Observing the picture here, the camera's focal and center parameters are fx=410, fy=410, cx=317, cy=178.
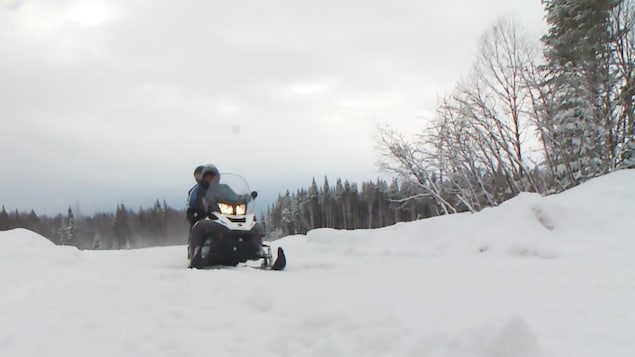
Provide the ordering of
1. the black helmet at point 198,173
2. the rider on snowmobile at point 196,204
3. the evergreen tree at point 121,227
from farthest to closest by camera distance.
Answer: the evergreen tree at point 121,227
the black helmet at point 198,173
the rider on snowmobile at point 196,204

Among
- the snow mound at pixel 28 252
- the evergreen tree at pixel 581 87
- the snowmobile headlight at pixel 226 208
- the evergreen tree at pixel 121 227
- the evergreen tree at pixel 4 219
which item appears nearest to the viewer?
the snow mound at pixel 28 252

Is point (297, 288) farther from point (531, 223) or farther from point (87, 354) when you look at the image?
point (531, 223)

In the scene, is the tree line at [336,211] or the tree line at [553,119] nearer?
the tree line at [553,119]

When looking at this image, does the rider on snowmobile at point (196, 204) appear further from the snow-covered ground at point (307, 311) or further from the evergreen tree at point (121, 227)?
the evergreen tree at point (121, 227)

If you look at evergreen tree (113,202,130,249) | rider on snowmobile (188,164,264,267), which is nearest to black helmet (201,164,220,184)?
rider on snowmobile (188,164,264,267)

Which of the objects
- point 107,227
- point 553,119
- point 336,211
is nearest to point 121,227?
point 107,227

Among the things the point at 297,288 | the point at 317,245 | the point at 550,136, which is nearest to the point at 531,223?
the point at 317,245

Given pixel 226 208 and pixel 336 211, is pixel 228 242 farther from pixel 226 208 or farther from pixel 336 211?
pixel 336 211

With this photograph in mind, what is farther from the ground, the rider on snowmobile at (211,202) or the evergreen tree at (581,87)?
the evergreen tree at (581,87)

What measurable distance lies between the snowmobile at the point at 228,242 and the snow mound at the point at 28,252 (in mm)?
1691

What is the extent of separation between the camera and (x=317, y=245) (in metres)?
11.2

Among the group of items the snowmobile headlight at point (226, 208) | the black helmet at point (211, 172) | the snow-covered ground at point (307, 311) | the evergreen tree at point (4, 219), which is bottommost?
the snow-covered ground at point (307, 311)

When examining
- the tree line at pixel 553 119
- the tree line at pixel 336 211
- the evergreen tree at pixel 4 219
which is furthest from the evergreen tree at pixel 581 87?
the evergreen tree at pixel 4 219

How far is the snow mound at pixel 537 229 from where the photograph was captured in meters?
7.19
